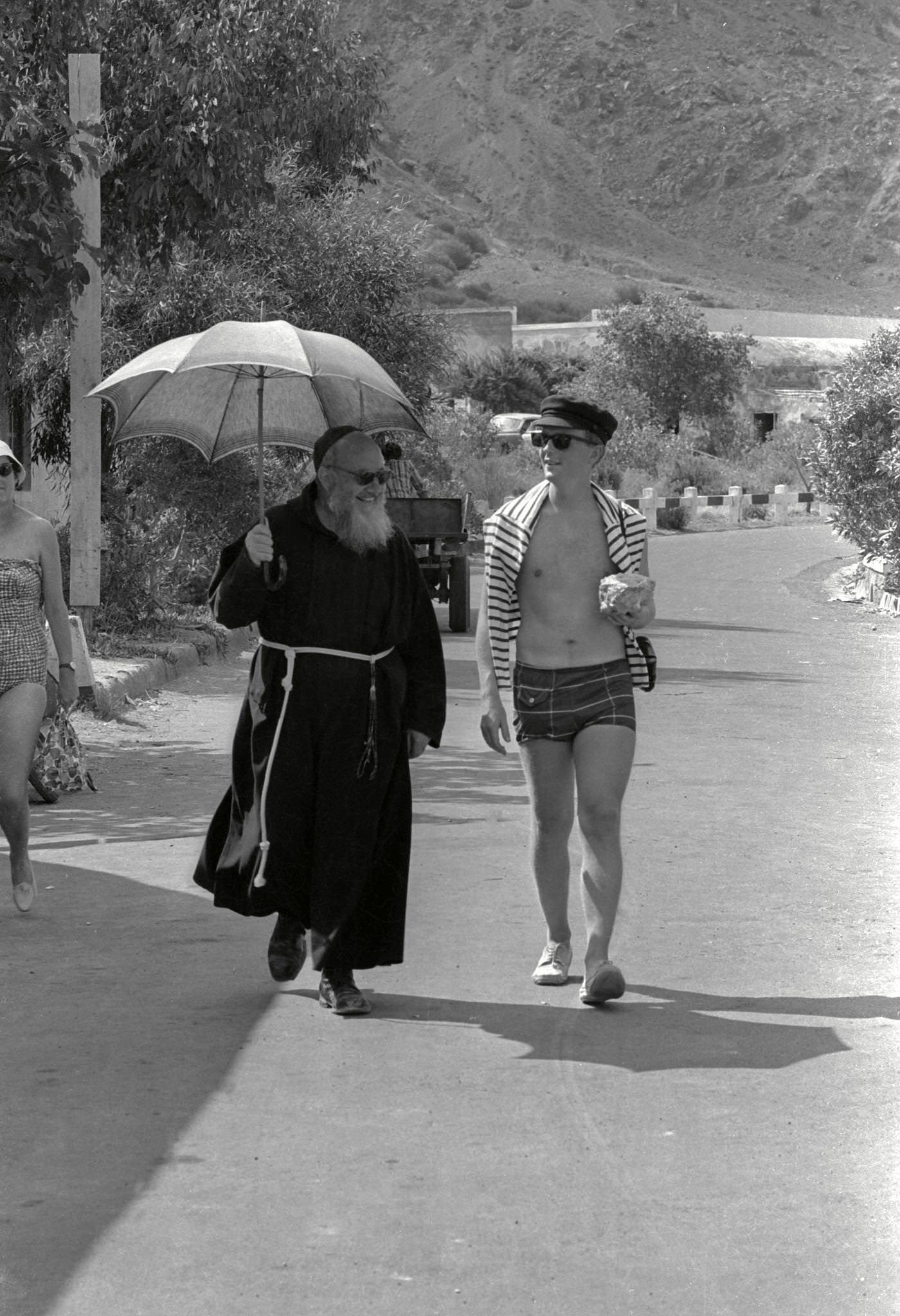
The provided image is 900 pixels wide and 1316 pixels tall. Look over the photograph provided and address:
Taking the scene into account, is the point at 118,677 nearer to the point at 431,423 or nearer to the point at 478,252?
the point at 431,423

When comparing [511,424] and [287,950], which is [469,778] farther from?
[511,424]

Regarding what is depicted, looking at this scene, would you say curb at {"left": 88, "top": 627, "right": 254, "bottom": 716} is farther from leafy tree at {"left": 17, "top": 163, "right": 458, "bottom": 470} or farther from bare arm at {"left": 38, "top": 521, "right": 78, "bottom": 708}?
bare arm at {"left": 38, "top": 521, "right": 78, "bottom": 708}

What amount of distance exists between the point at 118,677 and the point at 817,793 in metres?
5.69

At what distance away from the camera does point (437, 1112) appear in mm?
5047

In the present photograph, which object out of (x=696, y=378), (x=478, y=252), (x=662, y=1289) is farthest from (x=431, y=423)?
(x=478, y=252)

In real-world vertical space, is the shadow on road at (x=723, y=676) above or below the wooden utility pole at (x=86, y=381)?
below

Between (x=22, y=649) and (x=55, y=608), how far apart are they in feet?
0.93

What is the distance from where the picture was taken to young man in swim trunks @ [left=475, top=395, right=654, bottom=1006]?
620cm

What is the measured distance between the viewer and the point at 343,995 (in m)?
6.05

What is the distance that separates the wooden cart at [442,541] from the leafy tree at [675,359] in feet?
165

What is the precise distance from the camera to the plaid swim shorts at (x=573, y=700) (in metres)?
6.21

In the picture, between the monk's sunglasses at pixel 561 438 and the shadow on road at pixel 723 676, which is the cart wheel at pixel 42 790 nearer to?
the monk's sunglasses at pixel 561 438

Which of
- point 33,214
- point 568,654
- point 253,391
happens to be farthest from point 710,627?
point 568,654

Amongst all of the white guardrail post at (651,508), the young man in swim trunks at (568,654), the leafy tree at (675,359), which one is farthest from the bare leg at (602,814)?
the leafy tree at (675,359)
